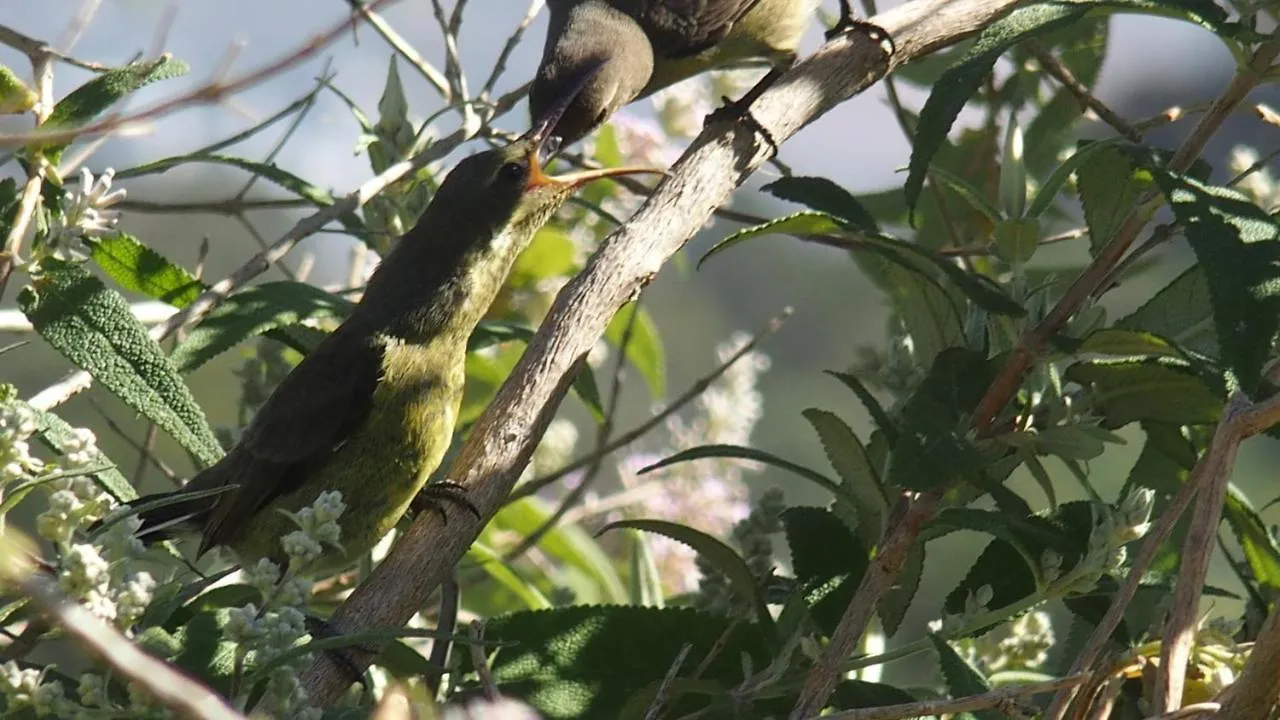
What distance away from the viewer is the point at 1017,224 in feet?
6.09

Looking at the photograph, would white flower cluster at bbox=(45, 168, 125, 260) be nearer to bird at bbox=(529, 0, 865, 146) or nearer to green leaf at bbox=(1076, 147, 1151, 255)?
green leaf at bbox=(1076, 147, 1151, 255)

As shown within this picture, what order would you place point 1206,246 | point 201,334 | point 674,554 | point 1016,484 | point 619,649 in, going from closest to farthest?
point 1206,246
point 619,649
point 201,334
point 674,554
point 1016,484

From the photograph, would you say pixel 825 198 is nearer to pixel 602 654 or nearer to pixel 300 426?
pixel 602 654

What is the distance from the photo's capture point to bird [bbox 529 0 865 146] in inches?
126

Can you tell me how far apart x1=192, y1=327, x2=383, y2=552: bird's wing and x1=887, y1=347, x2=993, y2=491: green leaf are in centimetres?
102

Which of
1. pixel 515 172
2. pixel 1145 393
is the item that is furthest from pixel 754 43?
pixel 1145 393

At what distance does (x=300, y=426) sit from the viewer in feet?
7.66

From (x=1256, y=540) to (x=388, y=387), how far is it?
1.35 metres

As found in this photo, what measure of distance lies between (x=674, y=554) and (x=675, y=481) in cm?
16

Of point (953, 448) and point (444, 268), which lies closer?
point (953, 448)

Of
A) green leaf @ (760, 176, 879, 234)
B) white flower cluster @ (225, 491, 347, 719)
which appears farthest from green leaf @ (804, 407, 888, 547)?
white flower cluster @ (225, 491, 347, 719)

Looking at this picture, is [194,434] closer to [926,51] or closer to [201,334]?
[201,334]

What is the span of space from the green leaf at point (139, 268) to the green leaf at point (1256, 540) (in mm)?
1417

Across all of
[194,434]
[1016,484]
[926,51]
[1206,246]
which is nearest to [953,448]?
[1206,246]
